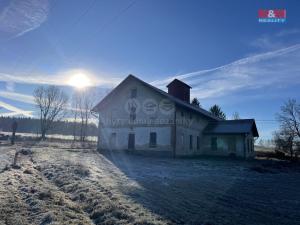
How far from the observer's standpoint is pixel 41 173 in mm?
11820

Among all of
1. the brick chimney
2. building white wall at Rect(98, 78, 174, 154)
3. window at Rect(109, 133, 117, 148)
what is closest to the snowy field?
building white wall at Rect(98, 78, 174, 154)

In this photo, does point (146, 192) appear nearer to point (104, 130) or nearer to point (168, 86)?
point (104, 130)

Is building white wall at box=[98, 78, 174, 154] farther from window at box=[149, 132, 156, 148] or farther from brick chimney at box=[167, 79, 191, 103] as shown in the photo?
brick chimney at box=[167, 79, 191, 103]

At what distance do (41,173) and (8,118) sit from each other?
4249 inches

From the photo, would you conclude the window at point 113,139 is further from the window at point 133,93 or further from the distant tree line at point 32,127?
the distant tree line at point 32,127

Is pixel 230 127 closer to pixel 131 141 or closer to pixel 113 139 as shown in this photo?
pixel 131 141

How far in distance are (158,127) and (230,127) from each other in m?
9.57

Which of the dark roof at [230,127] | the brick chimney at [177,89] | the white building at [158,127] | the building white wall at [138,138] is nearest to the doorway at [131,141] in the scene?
the white building at [158,127]

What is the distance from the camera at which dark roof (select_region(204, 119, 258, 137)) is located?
93.1 feet

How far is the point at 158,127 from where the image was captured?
2481 centimetres

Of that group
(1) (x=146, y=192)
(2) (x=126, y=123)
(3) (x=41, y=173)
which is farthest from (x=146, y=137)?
(1) (x=146, y=192)

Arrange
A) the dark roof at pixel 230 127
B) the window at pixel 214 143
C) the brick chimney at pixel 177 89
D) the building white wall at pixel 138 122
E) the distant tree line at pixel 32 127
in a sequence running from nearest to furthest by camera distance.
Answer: the building white wall at pixel 138 122, the dark roof at pixel 230 127, the window at pixel 214 143, the brick chimney at pixel 177 89, the distant tree line at pixel 32 127

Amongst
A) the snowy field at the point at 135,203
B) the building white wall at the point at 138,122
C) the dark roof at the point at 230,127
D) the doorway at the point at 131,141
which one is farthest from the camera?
the dark roof at the point at 230,127

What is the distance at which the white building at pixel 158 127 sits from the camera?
964 inches
